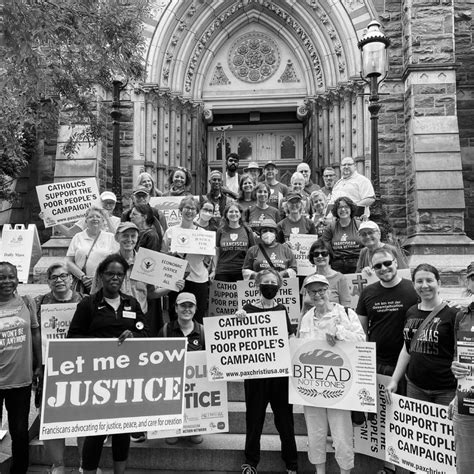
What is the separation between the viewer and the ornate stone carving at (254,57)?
1327cm

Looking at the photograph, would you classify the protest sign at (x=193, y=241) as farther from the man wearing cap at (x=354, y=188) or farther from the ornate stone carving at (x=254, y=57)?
the ornate stone carving at (x=254, y=57)

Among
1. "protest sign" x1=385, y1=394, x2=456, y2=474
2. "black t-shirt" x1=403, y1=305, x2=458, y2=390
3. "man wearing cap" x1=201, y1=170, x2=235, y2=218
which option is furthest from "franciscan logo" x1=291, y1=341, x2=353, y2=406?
"man wearing cap" x1=201, y1=170, x2=235, y2=218

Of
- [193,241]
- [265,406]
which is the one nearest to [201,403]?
[265,406]

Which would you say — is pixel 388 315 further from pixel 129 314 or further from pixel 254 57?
pixel 254 57

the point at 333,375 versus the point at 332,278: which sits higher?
the point at 332,278

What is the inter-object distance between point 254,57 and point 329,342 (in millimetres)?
10688

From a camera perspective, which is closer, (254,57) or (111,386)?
(111,386)

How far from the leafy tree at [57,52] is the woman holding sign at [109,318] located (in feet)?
7.09

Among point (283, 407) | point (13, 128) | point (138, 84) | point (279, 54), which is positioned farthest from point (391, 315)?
point (279, 54)

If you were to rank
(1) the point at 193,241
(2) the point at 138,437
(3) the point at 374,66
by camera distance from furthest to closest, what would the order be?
(3) the point at 374,66
(1) the point at 193,241
(2) the point at 138,437

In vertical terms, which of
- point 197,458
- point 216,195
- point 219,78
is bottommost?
point 197,458

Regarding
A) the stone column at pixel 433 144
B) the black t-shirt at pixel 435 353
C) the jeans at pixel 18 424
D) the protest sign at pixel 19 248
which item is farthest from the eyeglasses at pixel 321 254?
the stone column at pixel 433 144

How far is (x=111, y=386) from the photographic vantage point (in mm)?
4262

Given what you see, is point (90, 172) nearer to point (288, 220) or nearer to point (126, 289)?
point (288, 220)
